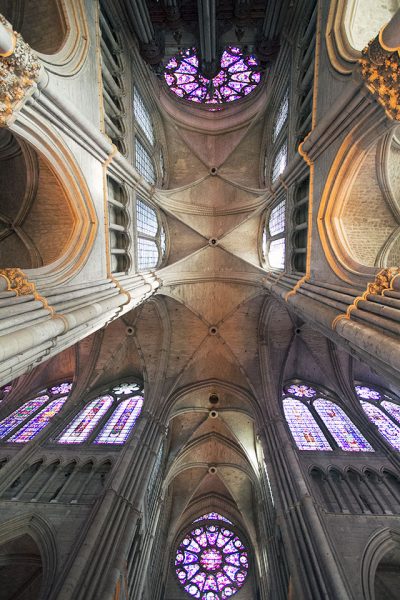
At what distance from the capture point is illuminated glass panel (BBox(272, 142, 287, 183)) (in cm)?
1228

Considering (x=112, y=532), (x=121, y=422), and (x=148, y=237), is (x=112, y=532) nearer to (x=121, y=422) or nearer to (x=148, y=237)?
(x=121, y=422)

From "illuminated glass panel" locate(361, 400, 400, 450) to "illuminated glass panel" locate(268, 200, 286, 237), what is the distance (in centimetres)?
862

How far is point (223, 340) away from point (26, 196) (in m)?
10.6

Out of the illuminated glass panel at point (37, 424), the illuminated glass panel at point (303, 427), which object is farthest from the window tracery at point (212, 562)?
the illuminated glass panel at point (37, 424)

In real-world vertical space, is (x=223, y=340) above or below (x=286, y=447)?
above

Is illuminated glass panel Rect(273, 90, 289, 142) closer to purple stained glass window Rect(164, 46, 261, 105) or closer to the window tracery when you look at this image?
purple stained glass window Rect(164, 46, 261, 105)

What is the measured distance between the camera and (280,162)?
12.9m

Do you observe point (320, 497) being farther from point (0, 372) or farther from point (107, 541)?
point (0, 372)

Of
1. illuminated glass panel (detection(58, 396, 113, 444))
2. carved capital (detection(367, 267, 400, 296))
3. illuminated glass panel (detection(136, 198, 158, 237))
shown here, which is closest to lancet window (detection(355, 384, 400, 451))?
carved capital (detection(367, 267, 400, 296))

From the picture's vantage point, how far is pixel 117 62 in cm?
1052

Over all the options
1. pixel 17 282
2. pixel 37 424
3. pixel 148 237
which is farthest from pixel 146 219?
pixel 37 424

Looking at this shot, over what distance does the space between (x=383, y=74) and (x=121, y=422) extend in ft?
43.1

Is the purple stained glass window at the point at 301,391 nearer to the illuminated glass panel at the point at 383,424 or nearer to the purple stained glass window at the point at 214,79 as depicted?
the illuminated glass panel at the point at 383,424

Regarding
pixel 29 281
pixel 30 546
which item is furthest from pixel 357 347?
pixel 30 546
